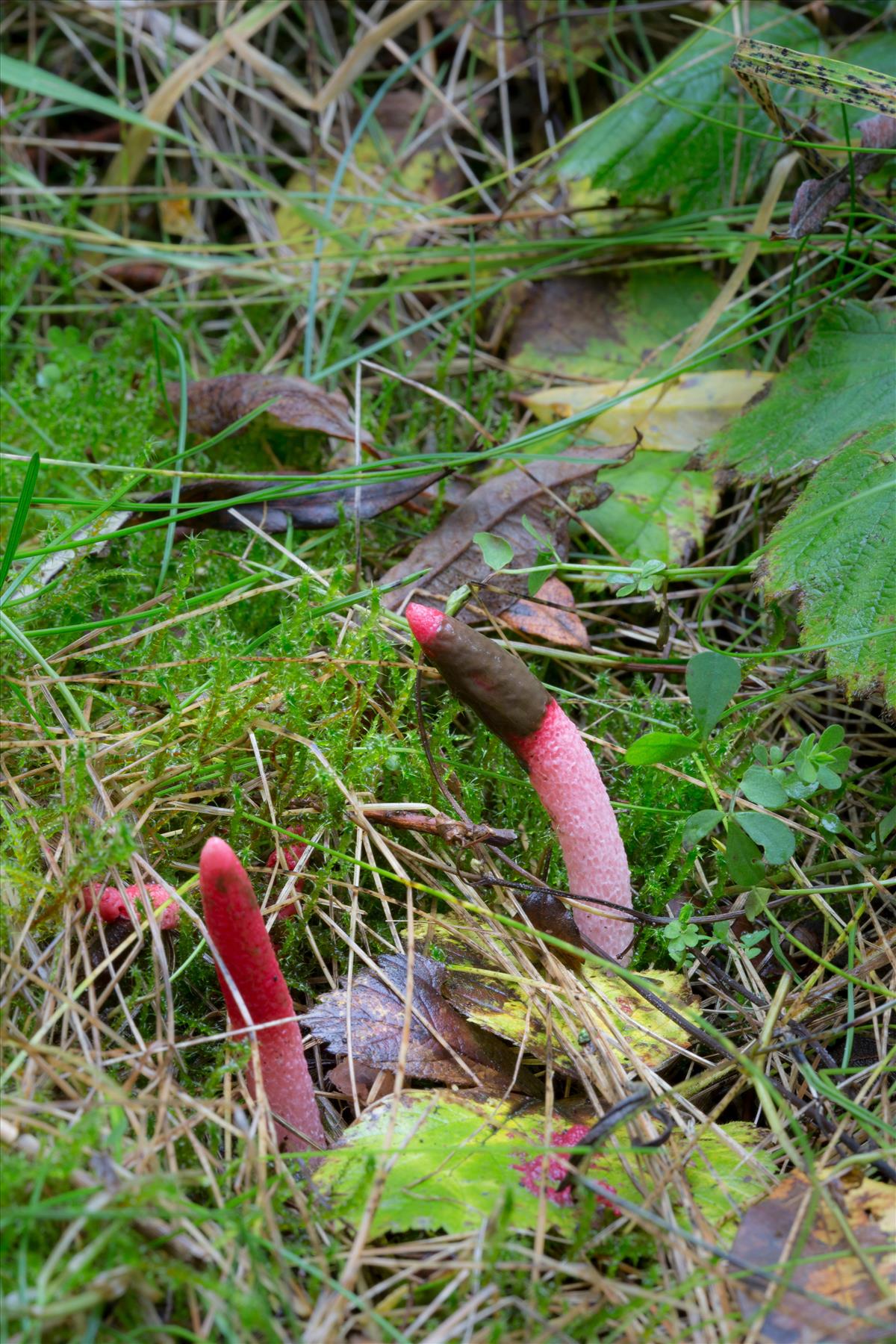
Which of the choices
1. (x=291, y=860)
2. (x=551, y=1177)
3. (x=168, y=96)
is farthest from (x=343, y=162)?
(x=551, y=1177)

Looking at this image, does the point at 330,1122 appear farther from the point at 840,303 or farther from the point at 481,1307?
the point at 840,303

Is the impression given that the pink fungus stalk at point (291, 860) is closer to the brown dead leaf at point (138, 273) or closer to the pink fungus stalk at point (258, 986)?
the pink fungus stalk at point (258, 986)

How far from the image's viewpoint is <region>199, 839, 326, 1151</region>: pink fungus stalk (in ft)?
5.58

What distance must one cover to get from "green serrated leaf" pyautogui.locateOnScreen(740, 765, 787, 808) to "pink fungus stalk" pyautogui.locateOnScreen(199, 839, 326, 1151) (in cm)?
107

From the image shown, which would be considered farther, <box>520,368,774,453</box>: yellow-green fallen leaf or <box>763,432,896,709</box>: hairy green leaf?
<box>520,368,774,453</box>: yellow-green fallen leaf

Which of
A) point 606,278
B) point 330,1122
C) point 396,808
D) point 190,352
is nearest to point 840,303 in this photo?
point 606,278

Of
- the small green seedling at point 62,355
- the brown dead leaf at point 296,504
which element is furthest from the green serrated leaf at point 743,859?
the small green seedling at point 62,355

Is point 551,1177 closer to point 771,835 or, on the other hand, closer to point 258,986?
point 258,986

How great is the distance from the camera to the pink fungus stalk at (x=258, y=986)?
66.9 inches

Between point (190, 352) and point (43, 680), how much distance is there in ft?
6.52

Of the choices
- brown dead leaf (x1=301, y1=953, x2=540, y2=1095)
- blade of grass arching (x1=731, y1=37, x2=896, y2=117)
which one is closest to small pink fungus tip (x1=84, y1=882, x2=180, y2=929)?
brown dead leaf (x1=301, y1=953, x2=540, y2=1095)

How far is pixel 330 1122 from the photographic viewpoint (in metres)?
2.06

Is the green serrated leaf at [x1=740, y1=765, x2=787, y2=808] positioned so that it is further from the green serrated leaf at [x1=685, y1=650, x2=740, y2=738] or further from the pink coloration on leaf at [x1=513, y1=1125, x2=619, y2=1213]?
the pink coloration on leaf at [x1=513, y1=1125, x2=619, y2=1213]

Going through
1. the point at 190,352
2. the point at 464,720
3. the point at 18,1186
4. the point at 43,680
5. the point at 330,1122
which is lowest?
the point at 330,1122
